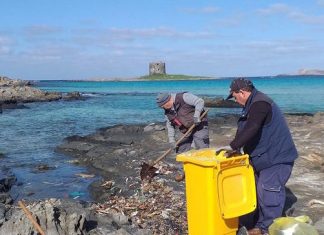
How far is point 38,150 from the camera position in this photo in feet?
54.4

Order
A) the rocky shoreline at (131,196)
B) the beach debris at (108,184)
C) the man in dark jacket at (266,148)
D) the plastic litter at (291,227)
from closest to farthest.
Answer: the plastic litter at (291,227) → the man in dark jacket at (266,148) → the rocky shoreline at (131,196) → the beach debris at (108,184)

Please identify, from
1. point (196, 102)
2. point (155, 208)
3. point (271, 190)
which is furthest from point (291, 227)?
point (196, 102)

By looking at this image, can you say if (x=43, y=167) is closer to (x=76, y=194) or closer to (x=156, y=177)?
(x=76, y=194)

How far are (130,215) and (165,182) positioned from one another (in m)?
2.03

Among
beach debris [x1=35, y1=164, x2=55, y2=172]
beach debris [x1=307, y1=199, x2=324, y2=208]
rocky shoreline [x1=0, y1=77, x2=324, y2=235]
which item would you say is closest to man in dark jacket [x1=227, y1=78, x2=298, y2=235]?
rocky shoreline [x1=0, y1=77, x2=324, y2=235]

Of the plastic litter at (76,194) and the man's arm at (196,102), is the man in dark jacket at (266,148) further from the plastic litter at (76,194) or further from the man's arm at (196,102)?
the plastic litter at (76,194)

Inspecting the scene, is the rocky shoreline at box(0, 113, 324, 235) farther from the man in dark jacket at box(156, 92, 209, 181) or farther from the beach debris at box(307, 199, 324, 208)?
the man in dark jacket at box(156, 92, 209, 181)

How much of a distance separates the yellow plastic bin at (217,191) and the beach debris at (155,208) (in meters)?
1.26

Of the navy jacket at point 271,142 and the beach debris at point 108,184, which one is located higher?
the navy jacket at point 271,142

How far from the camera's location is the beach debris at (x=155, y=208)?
22.1 feet

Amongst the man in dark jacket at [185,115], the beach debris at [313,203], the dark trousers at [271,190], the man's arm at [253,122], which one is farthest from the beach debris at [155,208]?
the beach debris at [313,203]

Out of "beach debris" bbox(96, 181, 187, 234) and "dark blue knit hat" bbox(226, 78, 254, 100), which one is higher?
"dark blue knit hat" bbox(226, 78, 254, 100)

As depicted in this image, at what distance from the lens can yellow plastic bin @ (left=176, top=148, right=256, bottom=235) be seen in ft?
16.7

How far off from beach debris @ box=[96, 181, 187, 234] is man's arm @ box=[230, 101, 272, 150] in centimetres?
190
